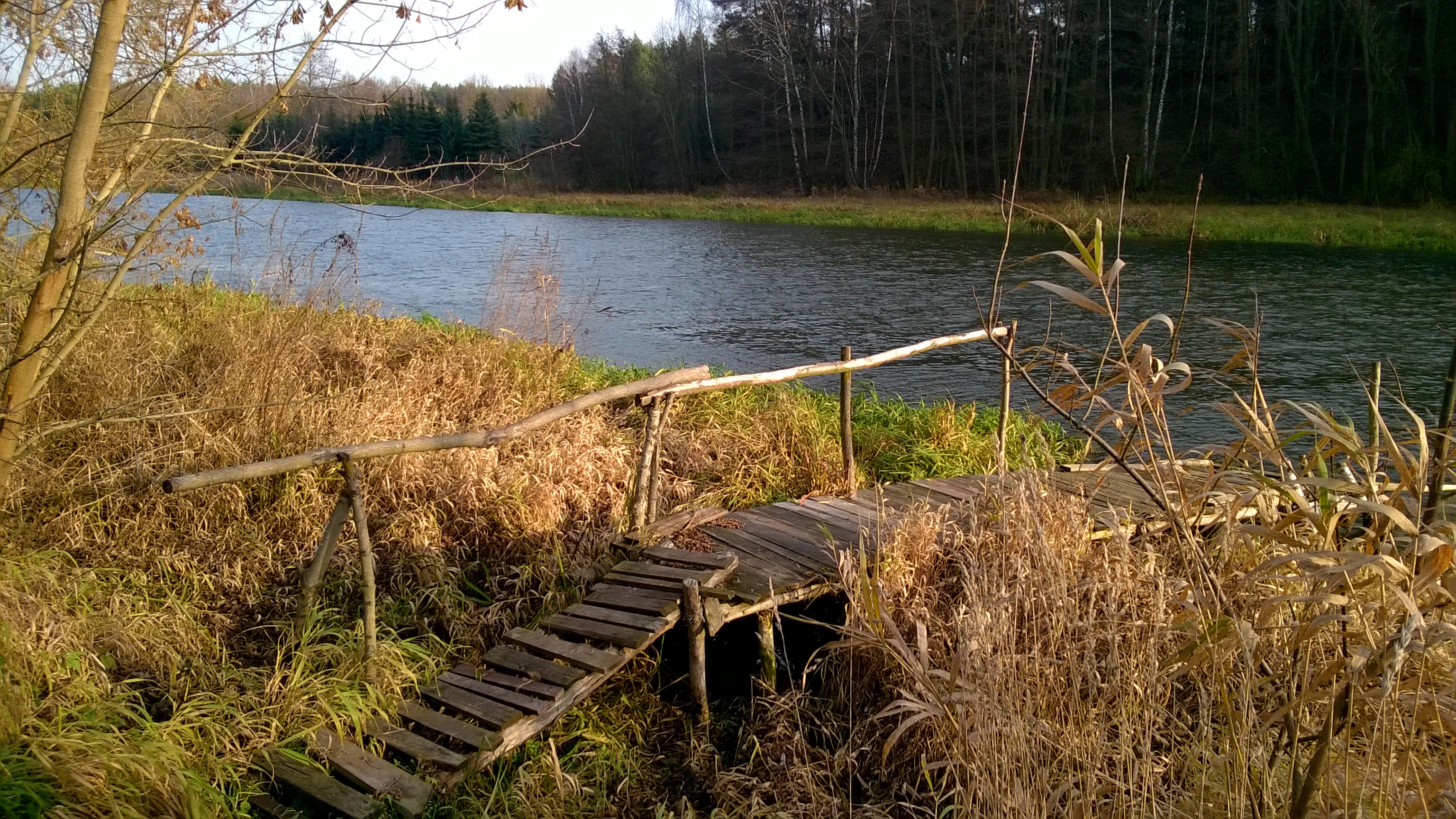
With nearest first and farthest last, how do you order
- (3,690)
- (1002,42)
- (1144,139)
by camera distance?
(3,690)
(1144,139)
(1002,42)

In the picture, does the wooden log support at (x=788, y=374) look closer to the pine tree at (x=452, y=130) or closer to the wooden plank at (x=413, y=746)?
the wooden plank at (x=413, y=746)

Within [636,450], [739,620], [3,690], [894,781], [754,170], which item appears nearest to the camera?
[3,690]

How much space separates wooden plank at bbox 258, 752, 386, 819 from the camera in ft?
13.3

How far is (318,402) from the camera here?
6816 millimetres

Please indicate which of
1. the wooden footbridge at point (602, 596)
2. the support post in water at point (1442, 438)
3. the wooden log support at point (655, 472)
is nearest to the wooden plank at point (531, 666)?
the wooden footbridge at point (602, 596)

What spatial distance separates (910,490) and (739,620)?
5.02 feet

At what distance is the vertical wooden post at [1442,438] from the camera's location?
93.2 inches

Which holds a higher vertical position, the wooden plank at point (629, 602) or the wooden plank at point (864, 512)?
the wooden plank at point (864, 512)

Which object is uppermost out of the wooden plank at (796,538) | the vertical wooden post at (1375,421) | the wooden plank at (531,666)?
the vertical wooden post at (1375,421)

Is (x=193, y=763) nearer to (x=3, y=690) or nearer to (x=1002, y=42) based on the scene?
(x=3, y=690)

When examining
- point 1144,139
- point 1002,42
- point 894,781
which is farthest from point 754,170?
point 894,781

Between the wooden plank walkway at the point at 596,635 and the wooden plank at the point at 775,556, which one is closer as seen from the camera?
the wooden plank walkway at the point at 596,635

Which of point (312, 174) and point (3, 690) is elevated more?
point (312, 174)

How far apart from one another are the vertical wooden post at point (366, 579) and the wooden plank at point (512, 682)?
17.9 inches
